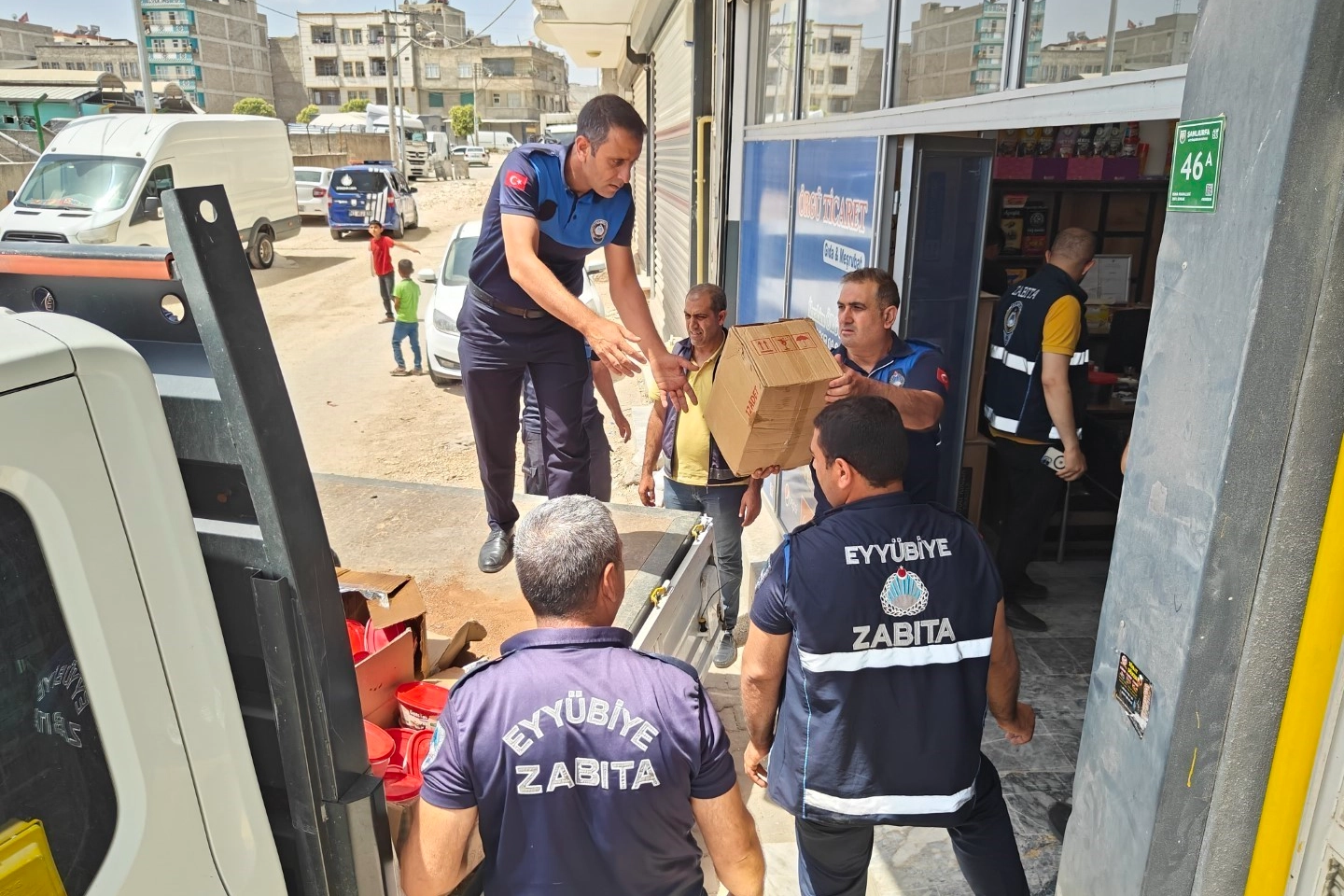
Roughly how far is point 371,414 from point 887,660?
928 centimetres

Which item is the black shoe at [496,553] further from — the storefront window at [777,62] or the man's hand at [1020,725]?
the storefront window at [777,62]

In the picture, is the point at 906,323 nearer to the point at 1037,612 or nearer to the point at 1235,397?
the point at 1037,612

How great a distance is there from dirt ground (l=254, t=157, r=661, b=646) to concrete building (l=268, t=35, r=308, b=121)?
263ft

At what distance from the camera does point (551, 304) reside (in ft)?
11.0

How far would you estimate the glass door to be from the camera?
4.06 metres

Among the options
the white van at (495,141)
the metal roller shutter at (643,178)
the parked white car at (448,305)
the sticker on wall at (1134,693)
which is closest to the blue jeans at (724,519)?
the sticker on wall at (1134,693)

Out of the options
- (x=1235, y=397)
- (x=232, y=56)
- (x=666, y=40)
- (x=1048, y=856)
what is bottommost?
(x=1048, y=856)

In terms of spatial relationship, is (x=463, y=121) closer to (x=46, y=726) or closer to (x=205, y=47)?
(x=205, y=47)

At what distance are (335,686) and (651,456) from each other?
3456 millimetres

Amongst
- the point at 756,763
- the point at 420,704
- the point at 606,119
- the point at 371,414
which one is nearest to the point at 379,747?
the point at 420,704

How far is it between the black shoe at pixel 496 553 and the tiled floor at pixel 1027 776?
4.27 feet

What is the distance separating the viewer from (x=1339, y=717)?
1.83 meters

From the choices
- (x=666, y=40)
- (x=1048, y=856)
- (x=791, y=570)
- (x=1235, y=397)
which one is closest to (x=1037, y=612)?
(x=1048, y=856)

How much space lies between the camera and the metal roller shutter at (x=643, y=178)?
18.6 m
